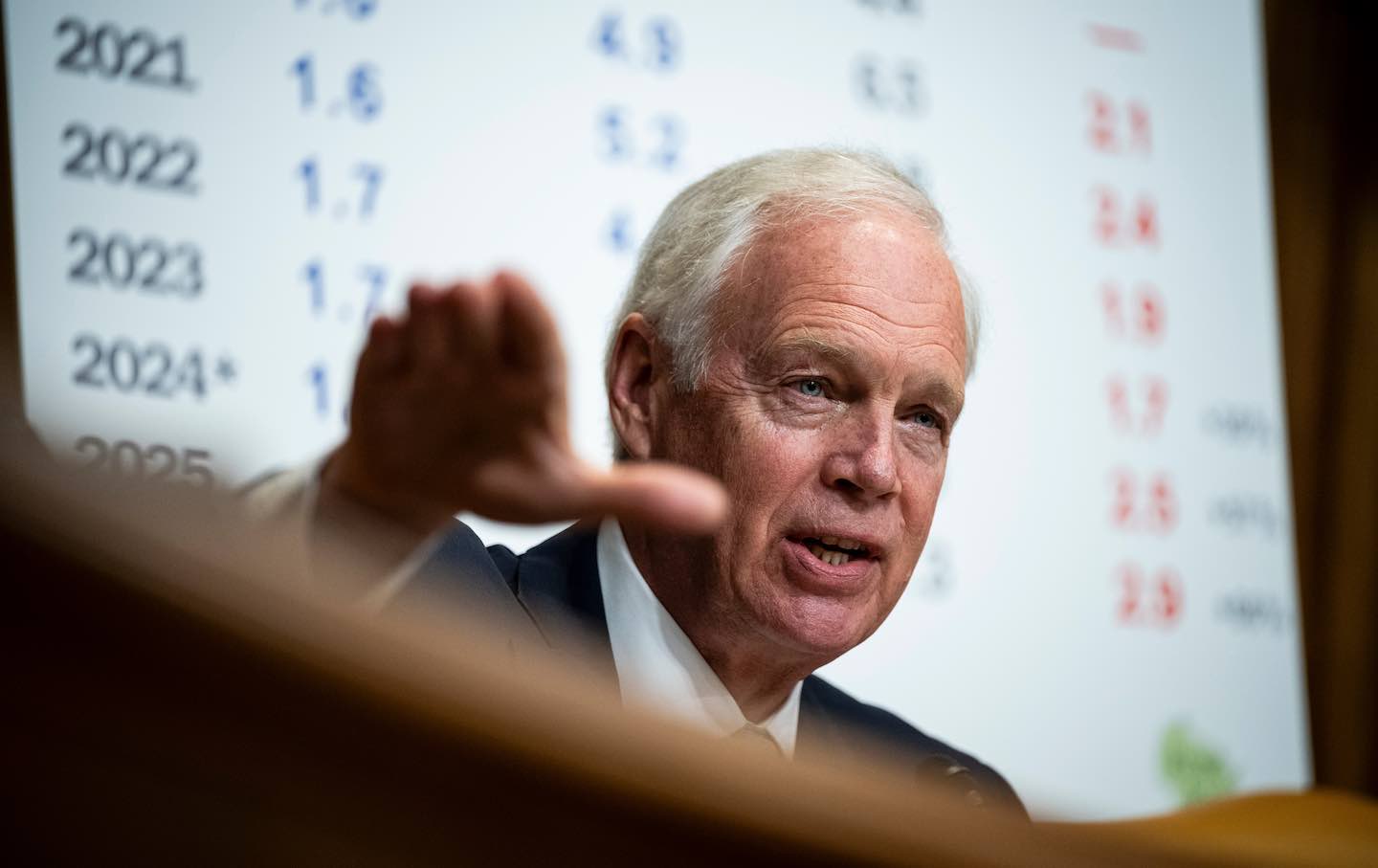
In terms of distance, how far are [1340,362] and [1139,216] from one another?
0.82 meters

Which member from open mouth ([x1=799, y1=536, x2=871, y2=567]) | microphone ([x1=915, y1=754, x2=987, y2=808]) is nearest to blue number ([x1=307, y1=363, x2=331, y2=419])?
open mouth ([x1=799, y1=536, x2=871, y2=567])

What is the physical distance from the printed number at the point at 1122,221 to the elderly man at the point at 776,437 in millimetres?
1763

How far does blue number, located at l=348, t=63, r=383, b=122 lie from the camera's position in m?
2.43

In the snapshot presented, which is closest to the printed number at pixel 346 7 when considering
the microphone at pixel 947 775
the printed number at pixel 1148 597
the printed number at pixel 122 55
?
the printed number at pixel 122 55

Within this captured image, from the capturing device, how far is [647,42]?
8.94ft

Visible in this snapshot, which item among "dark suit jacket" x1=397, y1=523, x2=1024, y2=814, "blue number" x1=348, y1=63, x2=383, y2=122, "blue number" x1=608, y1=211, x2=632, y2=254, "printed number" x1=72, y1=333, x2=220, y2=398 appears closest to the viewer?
"dark suit jacket" x1=397, y1=523, x2=1024, y2=814

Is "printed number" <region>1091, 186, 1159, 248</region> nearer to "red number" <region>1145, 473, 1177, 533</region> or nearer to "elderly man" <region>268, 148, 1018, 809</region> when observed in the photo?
"red number" <region>1145, 473, 1177, 533</region>

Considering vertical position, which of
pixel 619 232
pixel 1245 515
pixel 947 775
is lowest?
pixel 1245 515

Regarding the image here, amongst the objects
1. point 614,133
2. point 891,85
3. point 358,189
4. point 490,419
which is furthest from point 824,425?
point 891,85

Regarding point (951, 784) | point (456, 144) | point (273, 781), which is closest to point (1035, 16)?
point (456, 144)

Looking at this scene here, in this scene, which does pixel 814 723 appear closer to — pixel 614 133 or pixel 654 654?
pixel 654 654

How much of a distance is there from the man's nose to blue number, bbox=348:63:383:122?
1.30 metres

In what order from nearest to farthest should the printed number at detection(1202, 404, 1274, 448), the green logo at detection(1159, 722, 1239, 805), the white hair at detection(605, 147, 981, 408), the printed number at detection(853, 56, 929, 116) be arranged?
the white hair at detection(605, 147, 981, 408)
the printed number at detection(853, 56, 929, 116)
the green logo at detection(1159, 722, 1239, 805)
the printed number at detection(1202, 404, 1274, 448)

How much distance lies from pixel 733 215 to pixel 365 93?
112cm
